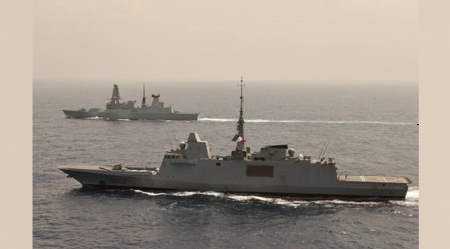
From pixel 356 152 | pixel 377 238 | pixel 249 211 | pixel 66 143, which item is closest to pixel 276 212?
pixel 249 211

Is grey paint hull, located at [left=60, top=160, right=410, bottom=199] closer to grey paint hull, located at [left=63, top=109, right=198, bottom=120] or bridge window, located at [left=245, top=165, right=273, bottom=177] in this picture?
bridge window, located at [left=245, top=165, right=273, bottom=177]

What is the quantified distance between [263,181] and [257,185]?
24.4 inches

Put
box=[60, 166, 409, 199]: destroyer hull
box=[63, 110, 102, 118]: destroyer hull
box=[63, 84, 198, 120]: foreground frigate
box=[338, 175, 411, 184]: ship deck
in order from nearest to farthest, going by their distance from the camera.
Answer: box=[60, 166, 409, 199]: destroyer hull < box=[338, 175, 411, 184]: ship deck < box=[63, 84, 198, 120]: foreground frigate < box=[63, 110, 102, 118]: destroyer hull

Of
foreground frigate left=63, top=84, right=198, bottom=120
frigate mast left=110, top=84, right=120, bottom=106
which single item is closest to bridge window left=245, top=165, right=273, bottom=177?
foreground frigate left=63, top=84, right=198, bottom=120

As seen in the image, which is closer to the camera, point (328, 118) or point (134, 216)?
point (134, 216)

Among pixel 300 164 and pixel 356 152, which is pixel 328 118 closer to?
pixel 356 152

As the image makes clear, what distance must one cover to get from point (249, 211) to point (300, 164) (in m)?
6.64

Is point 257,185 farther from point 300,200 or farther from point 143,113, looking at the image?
point 143,113

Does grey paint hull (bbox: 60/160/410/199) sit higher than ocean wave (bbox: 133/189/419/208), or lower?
higher

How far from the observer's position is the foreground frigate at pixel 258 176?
42406 mm

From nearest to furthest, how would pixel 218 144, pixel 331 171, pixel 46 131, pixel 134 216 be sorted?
pixel 134 216 → pixel 331 171 → pixel 218 144 → pixel 46 131

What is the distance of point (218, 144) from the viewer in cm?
7200

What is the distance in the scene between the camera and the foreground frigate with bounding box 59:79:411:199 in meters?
42.4

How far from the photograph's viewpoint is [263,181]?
141ft
